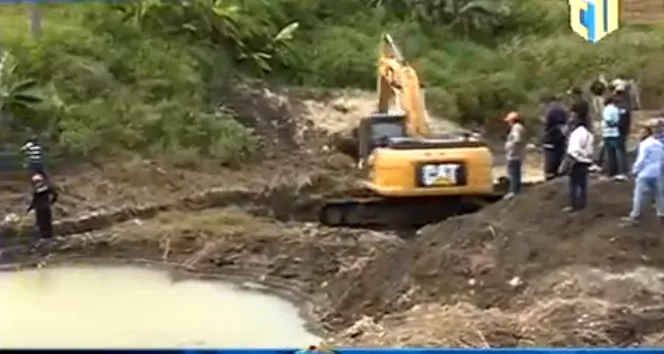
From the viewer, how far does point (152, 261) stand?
3.51 metres

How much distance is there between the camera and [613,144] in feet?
11.2

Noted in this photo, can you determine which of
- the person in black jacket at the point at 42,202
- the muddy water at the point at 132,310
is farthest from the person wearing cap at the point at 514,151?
the person in black jacket at the point at 42,202

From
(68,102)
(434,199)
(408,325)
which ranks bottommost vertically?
(408,325)

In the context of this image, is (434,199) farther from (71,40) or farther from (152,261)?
(71,40)

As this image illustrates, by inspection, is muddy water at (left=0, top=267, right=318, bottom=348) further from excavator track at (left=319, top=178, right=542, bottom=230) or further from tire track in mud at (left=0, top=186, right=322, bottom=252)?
excavator track at (left=319, top=178, right=542, bottom=230)

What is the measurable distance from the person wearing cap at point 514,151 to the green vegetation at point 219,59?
4 cm

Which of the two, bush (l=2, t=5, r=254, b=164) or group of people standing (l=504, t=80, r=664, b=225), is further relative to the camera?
bush (l=2, t=5, r=254, b=164)

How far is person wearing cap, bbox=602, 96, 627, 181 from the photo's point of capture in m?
3.42

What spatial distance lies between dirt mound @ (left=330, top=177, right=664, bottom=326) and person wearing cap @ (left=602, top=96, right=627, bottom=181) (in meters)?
0.03

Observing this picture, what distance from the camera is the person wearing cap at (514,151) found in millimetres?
3445

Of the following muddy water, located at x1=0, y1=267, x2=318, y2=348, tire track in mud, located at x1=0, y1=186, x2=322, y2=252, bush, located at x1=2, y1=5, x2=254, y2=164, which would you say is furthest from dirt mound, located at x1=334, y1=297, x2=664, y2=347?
bush, located at x1=2, y1=5, x2=254, y2=164

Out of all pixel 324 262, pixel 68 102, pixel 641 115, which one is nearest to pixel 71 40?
pixel 68 102

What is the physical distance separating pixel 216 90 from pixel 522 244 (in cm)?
82

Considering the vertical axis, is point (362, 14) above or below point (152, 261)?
above
